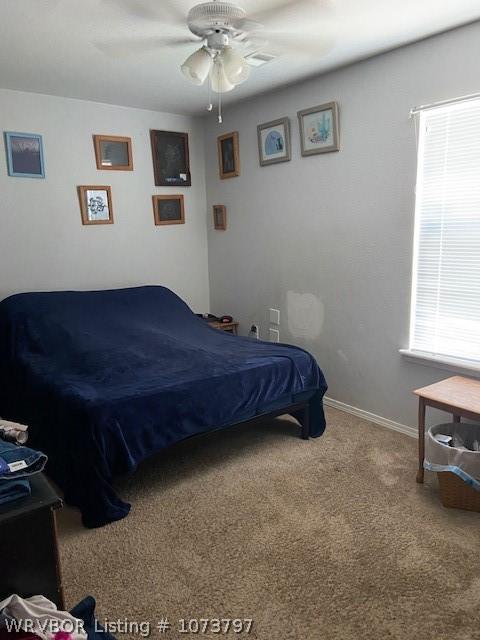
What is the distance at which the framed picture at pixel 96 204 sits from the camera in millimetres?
3766

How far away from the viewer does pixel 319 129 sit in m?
3.28

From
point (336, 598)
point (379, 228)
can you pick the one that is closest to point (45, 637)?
point (336, 598)

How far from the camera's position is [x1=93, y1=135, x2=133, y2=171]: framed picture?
12.4ft

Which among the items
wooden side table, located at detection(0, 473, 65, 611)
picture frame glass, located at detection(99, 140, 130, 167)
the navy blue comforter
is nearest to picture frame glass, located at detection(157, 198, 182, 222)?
picture frame glass, located at detection(99, 140, 130, 167)

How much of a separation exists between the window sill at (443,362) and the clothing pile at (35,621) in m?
2.24

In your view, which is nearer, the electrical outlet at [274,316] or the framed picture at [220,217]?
the electrical outlet at [274,316]

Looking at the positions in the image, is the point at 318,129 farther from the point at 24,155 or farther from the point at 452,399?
the point at 24,155

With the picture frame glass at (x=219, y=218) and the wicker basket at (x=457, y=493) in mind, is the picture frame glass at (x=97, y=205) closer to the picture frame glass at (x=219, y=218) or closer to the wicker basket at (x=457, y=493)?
the picture frame glass at (x=219, y=218)

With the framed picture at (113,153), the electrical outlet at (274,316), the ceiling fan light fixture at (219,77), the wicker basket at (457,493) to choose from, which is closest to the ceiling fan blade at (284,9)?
the ceiling fan light fixture at (219,77)

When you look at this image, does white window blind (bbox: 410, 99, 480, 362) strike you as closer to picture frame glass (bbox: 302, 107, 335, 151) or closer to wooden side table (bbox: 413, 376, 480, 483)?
wooden side table (bbox: 413, 376, 480, 483)

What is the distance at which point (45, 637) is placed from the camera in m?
1.19

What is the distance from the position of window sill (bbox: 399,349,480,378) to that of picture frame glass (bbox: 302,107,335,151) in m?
1.50

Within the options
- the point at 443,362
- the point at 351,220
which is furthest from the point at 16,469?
the point at 351,220

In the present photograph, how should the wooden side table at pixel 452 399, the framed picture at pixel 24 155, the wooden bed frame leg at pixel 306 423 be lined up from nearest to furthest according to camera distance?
the wooden side table at pixel 452 399
the wooden bed frame leg at pixel 306 423
the framed picture at pixel 24 155
